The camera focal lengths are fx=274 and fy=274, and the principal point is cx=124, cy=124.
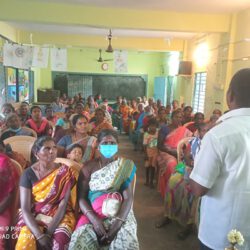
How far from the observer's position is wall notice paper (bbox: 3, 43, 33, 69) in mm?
5934

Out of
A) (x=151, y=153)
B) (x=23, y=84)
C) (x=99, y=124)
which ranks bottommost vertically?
(x=151, y=153)

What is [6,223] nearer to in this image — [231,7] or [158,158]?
[158,158]

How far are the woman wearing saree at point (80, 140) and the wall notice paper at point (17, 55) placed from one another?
3.74 meters

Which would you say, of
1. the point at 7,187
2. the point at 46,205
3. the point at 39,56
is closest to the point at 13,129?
the point at 7,187

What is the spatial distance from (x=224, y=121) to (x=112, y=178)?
1.04 m

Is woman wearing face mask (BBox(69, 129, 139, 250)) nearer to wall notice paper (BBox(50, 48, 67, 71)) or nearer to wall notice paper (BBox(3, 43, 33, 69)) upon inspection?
wall notice paper (BBox(3, 43, 33, 69))

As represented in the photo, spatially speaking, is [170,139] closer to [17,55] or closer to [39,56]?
[39,56]

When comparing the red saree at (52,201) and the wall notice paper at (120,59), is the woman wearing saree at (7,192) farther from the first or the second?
the wall notice paper at (120,59)

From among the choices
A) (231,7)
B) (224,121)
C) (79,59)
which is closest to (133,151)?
(231,7)

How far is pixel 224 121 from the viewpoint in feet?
3.79

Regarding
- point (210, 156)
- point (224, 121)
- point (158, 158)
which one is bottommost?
point (158, 158)

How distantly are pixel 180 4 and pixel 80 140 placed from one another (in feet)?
10.3

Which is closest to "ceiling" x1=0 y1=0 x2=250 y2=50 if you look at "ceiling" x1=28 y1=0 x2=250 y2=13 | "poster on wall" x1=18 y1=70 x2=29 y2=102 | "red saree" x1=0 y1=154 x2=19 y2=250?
"ceiling" x1=28 y1=0 x2=250 y2=13

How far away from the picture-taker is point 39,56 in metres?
6.32
